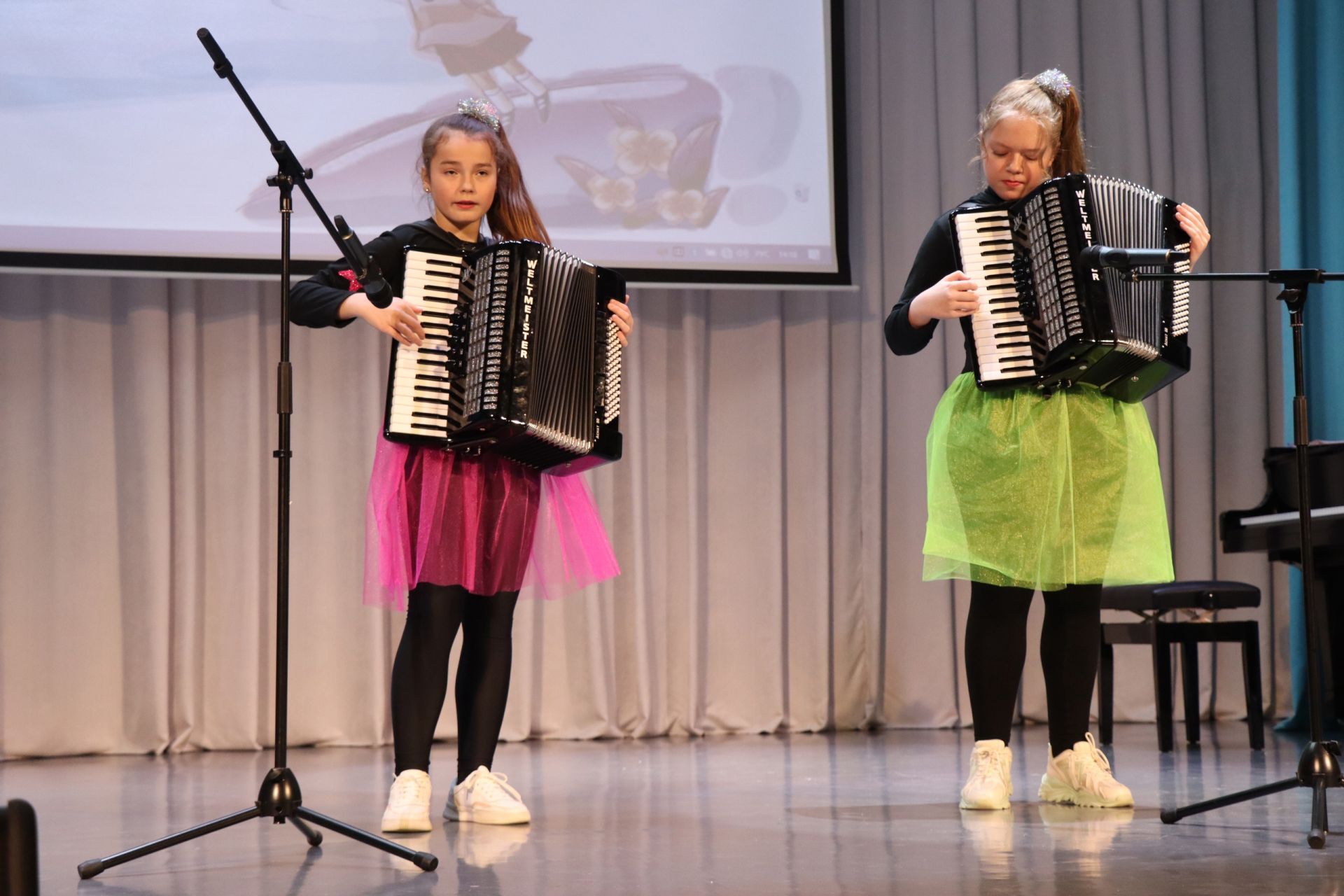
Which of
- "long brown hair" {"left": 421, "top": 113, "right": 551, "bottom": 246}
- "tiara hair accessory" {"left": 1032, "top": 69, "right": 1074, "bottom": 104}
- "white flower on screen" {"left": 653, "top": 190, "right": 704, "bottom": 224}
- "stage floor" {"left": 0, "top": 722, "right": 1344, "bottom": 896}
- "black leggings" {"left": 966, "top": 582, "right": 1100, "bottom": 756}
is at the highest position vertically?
"white flower on screen" {"left": 653, "top": 190, "right": 704, "bottom": 224}

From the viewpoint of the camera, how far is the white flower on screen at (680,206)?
4559 millimetres

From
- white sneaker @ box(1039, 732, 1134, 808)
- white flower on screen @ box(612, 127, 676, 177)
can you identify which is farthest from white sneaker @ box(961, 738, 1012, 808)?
white flower on screen @ box(612, 127, 676, 177)

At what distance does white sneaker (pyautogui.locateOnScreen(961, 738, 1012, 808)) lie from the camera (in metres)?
2.58

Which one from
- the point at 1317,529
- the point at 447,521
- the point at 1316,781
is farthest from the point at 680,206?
the point at 1316,781

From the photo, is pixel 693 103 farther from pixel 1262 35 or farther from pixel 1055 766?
pixel 1055 766

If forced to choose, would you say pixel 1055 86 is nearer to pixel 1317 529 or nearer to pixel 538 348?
pixel 538 348

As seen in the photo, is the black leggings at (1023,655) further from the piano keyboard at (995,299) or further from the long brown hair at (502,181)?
the long brown hair at (502,181)

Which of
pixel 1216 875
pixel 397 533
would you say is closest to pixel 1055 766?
pixel 1216 875

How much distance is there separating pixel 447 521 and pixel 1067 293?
3.74 ft

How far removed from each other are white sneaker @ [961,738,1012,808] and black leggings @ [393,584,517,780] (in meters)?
0.89

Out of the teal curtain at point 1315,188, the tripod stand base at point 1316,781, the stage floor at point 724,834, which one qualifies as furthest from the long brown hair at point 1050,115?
the teal curtain at point 1315,188

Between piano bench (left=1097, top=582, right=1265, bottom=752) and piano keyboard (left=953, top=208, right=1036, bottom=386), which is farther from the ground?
piano keyboard (left=953, top=208, right=1036, bottom=386)

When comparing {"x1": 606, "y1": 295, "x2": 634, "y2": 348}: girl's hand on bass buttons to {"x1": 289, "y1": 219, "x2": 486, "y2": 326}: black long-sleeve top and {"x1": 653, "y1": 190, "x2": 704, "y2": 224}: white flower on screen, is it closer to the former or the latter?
{"x1": 289, "y1": 219, "x2": 486, "y2": 326}: black long-sleeve top

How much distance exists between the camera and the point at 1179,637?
4.07m
